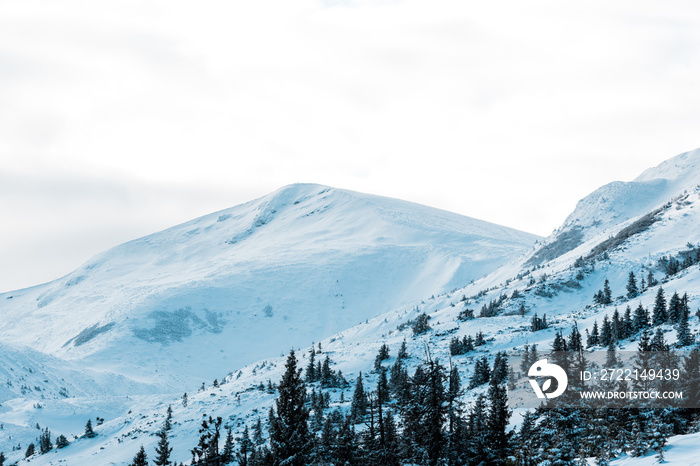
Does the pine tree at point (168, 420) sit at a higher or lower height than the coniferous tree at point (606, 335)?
lower

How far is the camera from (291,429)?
3334 centimetres

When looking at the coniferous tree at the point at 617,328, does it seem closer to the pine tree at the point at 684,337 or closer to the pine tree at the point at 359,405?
the pine tree at the point at 684,337

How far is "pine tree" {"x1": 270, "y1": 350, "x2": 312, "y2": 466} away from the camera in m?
33.0

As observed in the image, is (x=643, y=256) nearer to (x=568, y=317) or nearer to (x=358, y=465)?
(x=568, y=317)

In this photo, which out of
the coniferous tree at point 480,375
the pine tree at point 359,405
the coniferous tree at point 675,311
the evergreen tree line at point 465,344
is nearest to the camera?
the pine tree at point 359,405

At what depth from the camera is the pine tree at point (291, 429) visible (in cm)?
3297

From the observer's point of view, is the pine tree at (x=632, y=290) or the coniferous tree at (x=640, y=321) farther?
the pine tree at (x=632, y=290)

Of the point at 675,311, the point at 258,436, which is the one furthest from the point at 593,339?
the point at 258,436

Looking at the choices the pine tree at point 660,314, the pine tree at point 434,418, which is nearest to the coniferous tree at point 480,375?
the pine tree at point 660,314

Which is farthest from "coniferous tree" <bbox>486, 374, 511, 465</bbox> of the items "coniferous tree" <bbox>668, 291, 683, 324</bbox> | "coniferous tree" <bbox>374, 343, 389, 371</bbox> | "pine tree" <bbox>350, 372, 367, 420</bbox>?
"coniferous tree" <bbox>374, 343, 389, 371</bbox>

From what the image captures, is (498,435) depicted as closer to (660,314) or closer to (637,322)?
(637,322)

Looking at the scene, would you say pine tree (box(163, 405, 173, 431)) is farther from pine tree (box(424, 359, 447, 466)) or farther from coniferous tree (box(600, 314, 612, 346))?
coniferous tree (box(600, 314, 612, 346))

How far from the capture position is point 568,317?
11019 centimetres

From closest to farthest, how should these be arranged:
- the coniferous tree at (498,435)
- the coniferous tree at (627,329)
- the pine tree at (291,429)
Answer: the pine tree at (291,429)
the coniferous tree at (498,435)
the coniferous tree at (627,329)
